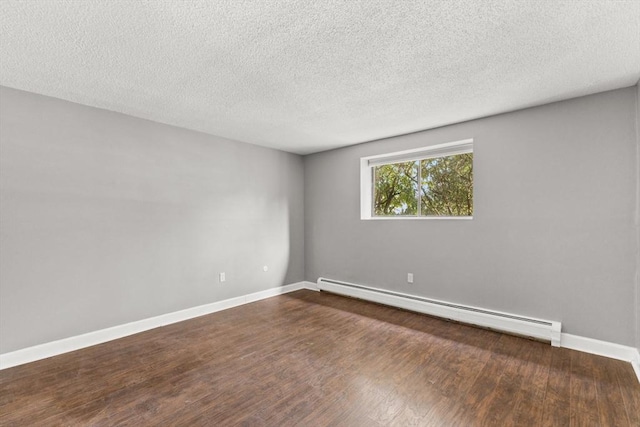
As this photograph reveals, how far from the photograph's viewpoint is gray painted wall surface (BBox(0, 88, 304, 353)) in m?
2.51

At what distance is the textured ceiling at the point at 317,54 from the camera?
5.13 feet

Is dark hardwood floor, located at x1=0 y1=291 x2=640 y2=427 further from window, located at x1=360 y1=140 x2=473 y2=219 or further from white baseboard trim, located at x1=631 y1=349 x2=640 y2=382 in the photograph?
window, located at x1=360 y1=140 x2=473 y2=219

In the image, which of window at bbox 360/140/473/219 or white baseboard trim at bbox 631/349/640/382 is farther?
window at bbox 360/140/473/219

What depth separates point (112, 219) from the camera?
303cm

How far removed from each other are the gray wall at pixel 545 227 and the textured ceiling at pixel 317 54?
1.06ft

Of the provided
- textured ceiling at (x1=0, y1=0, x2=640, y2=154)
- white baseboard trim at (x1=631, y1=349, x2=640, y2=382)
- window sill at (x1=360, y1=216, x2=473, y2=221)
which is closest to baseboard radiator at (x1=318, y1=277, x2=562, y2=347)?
white baseboard trim at (x1=631, y1=349, x2=640, y2=382)

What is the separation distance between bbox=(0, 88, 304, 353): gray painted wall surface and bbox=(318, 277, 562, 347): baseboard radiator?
1.47 meters

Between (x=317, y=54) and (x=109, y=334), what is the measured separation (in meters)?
3.37

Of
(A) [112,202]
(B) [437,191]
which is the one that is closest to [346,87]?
(B) [437,191]

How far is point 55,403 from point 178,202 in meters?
2.18

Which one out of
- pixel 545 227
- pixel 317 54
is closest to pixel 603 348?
pixel 545 227

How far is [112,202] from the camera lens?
119 inches

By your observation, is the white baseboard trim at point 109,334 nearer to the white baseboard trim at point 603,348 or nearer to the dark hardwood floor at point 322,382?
the dark hardwood floor at point 322,382

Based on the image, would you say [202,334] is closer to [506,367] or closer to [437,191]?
[506,367]
